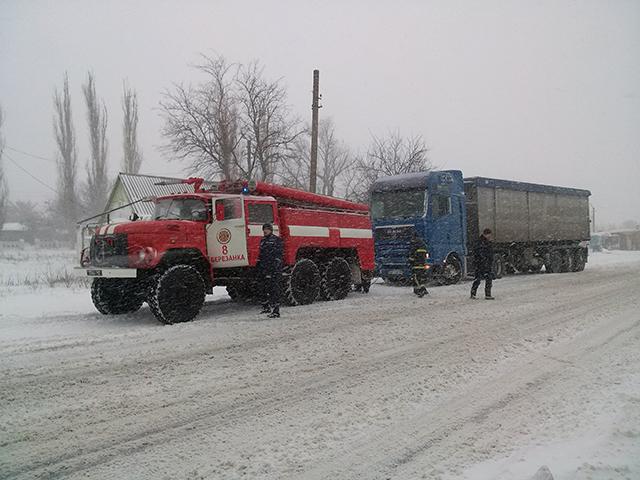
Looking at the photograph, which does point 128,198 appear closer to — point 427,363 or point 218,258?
point 218,258

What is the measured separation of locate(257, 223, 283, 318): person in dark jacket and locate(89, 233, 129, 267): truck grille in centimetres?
254

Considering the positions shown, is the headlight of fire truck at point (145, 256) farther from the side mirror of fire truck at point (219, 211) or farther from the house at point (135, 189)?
the house at point (135, 189)

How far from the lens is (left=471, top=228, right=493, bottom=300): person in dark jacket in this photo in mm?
12422

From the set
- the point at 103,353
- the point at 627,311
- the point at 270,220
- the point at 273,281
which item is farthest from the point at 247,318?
the point at 627,311

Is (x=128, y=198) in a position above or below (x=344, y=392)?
above

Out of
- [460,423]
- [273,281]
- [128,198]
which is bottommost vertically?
[460,423]

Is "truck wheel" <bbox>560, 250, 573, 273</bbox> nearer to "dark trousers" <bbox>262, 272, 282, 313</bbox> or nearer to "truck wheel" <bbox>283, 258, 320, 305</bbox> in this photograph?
"truck wheel" <bbox>283, 258, 320, 305</bbox>

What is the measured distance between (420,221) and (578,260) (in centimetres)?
1306

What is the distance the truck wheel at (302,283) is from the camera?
38.0 feet

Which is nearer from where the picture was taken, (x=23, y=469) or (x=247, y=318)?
(x=23, y=469)

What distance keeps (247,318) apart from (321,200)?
165 inches

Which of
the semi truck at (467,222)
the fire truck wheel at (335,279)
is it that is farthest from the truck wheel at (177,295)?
the semi truck at (467,222)

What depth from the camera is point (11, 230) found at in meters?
91.6

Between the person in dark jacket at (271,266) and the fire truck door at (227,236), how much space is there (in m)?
0.67
